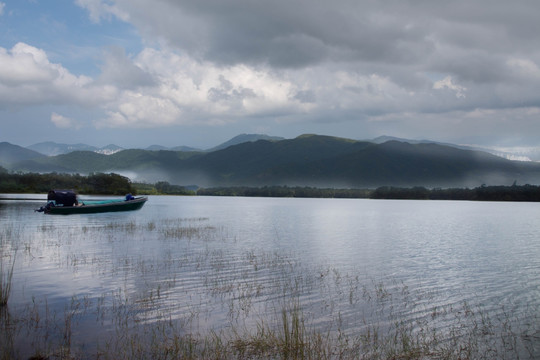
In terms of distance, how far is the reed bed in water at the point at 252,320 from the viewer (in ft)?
36.4

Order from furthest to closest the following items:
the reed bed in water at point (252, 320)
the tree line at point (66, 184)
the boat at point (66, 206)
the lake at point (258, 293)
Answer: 1. the tree line at point (66, 184)
2. the boat at point (66, 206)
3. the lake at point (258, 293)
4. the reed bed in water at point (252, 320)

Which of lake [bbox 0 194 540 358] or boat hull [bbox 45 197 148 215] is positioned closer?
lake [bbox 0 194 540 358]

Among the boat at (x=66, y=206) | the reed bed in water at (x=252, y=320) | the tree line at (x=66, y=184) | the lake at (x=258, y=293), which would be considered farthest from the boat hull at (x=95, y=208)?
the tree line at (x=66, y=184)

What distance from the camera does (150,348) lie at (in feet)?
36.2

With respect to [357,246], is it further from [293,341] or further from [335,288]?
[293,341]

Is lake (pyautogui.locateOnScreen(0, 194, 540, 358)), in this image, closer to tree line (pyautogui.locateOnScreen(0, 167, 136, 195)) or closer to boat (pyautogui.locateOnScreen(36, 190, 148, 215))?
boat (pyautogui.locateOnScreen(36, 190, 148, 215))

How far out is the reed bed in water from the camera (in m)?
11.1

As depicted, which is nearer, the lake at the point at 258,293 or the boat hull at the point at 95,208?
the lake at the point at 258,293

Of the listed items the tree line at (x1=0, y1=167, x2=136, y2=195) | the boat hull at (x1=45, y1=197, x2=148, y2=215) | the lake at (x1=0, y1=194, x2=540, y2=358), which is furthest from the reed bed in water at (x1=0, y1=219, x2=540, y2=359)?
the tree line at (x1=0, y1=167, x2=136, y2=195)

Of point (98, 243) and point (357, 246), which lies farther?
point (357, 246)

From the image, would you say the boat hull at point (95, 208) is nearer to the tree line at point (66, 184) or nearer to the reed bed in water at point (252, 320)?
the reed bed in water at point (252, 320)

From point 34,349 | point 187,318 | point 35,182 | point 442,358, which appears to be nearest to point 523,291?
point 442,358

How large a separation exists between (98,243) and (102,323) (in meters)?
21.2

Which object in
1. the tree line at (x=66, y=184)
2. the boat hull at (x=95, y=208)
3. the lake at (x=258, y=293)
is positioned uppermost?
the tree line at (x=66, y=184)
